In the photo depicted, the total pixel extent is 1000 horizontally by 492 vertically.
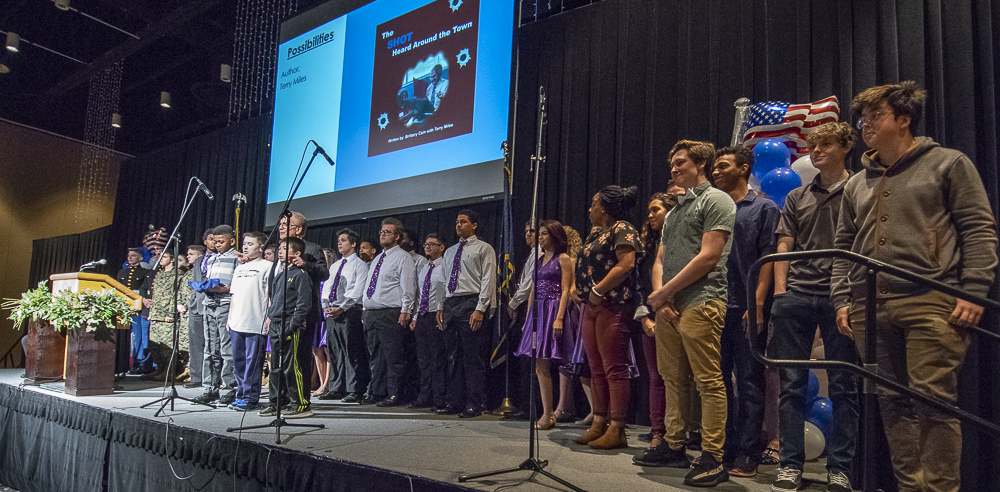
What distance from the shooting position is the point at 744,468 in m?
2.78

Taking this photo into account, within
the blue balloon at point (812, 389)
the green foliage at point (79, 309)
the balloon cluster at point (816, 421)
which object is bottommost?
the balloon cluster at point (816, 421)

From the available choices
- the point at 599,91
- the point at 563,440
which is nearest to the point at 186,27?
the point at 599,91

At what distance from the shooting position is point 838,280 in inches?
91.0

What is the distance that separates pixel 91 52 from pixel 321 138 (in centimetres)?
516

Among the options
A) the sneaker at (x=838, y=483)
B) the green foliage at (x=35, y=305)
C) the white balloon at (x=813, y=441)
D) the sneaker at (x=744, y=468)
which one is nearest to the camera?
the sneaker at (x=838, y=483)

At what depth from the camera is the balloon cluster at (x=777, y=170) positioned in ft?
11.2

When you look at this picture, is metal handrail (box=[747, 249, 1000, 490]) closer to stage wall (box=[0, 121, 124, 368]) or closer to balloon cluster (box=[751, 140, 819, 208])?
balloon cluster (box=[751, 140, 819, 208])

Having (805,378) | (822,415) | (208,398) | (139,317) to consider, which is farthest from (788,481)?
(139,317)

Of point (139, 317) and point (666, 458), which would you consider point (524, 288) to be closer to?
point (666, 458)

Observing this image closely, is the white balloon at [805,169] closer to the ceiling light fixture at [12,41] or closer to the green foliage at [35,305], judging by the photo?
the green foliage at [35,305]

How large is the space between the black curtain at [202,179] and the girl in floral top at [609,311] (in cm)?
669

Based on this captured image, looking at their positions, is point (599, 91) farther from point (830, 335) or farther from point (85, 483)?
point (85, 483)

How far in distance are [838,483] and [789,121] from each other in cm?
214

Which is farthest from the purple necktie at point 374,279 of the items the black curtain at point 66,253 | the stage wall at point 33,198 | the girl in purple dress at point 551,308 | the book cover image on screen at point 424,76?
the stage wall at point 33,198
